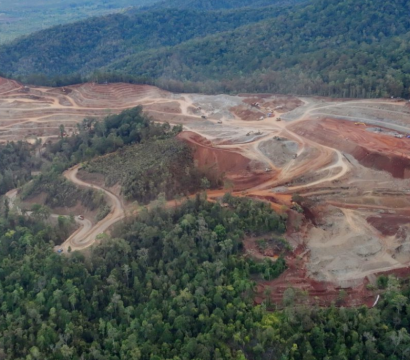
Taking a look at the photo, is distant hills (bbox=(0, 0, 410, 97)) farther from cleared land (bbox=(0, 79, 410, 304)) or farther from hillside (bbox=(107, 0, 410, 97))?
cleared land (bbox=(0, 79, 410, 304))

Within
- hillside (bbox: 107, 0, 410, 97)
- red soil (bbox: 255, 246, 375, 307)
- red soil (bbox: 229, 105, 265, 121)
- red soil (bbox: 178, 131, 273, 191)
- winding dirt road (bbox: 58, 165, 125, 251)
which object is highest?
hillside (bbox: 107, 0, 410, 97)

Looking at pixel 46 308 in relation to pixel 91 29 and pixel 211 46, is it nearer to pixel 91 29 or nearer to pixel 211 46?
pixel 211 46

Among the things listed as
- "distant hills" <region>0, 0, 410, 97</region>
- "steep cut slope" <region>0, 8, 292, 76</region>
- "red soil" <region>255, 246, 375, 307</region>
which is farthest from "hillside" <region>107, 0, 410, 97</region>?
"red soil" <region>255, 246, 375, 307</region>

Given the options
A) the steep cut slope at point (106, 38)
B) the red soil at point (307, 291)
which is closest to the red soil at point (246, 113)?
the red soil at point (307, 291)

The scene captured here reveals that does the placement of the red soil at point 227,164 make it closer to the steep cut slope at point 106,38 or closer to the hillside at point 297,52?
the hillside at point 297,52

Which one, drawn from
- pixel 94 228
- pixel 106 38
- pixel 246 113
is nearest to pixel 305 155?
pixel 246 113
